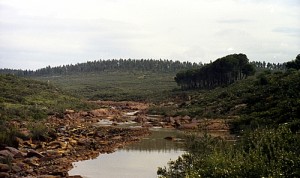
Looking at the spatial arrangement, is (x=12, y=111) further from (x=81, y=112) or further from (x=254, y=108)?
(x=254, y=108)

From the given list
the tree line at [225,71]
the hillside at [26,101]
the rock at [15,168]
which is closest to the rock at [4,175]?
the rock at [15,168]

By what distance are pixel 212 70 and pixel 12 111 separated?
70.9m

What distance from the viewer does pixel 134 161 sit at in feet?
107

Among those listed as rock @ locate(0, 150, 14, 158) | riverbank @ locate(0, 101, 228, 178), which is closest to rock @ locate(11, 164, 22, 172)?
riverbank @ locate(0, 101, 228, 178)

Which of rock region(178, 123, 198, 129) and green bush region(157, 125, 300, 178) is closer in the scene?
green bush region(157, 125, 300, 178)

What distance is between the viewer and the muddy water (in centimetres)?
2795

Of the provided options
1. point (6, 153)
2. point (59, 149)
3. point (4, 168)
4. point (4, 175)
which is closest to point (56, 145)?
point (59, 149)

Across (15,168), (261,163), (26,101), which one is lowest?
(15,168)

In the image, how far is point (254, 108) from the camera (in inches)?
2046

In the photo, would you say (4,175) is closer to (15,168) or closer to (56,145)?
(15,168)

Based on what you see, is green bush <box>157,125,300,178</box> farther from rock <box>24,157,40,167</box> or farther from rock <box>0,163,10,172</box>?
rock <box>24,157,40,167</box>

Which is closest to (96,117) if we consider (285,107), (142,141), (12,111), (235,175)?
(12,111)

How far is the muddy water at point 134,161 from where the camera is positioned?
91.7ft

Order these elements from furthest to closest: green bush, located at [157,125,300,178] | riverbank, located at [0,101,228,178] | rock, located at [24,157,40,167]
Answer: rock, located at [24,157,40,167] < riverbank, located at [0,101,228,178] < green bush, located at [157,125,300,178]
